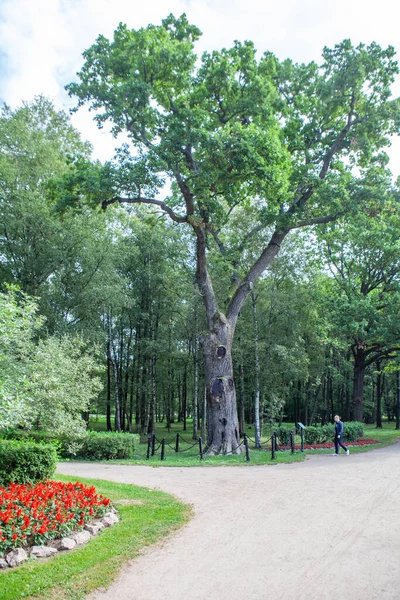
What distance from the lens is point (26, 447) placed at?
821 centimetres

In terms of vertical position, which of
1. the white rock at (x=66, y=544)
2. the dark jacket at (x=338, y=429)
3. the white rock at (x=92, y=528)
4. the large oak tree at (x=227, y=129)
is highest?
the large oak tree at (x=227, y=129)

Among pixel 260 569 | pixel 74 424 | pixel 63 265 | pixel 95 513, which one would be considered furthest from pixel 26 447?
pixel 63 265

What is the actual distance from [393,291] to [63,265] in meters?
17.1

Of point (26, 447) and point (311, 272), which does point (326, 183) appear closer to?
point (311, 272)

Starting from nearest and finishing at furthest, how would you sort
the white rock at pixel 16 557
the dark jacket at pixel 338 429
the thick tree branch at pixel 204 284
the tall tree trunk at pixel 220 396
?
the white rock at pixel 16 557, the tall tree trunk at pixel 220 396, the dark jacket at pixel 338 429, the thick tree branch at pixel 204 284

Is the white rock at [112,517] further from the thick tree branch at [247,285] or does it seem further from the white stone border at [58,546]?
the thick tree branch at [247,285]

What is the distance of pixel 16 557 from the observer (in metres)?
4.98

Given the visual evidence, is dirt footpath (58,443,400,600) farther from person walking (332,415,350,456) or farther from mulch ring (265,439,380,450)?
mulch ring (265,439,380,450)

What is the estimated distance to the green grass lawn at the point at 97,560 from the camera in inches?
170

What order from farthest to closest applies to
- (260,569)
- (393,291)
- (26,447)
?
(393,291)
(26,447)
(260,569)

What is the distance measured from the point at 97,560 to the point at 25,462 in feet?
12.4

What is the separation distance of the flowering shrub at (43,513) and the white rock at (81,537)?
0.13 metres

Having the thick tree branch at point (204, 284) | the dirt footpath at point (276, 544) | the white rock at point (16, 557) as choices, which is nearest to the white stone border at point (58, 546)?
the white rock at point (16, 557)

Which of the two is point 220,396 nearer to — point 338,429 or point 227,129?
point 338,429
